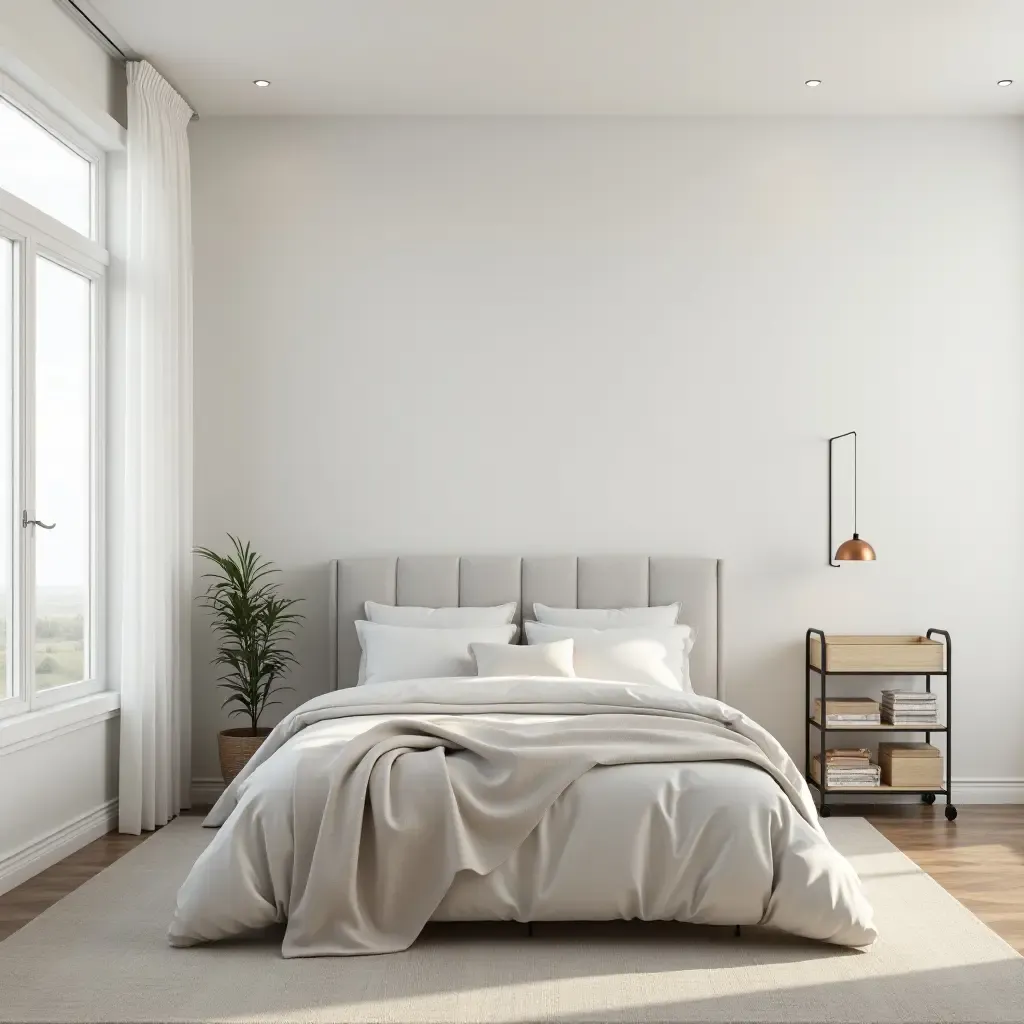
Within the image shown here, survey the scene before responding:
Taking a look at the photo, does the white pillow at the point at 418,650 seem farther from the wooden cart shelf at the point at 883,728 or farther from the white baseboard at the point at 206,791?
the wooden cart shelf at the point at 883,728

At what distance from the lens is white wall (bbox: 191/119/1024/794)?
560 cm

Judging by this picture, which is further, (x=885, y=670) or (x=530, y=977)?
(x=885, y=670)

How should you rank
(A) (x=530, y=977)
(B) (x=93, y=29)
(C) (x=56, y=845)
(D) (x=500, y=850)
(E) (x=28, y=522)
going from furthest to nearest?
(B) (x=93, y=29)
(C) (x=56, y=845)
(E) (x=28, y=522)
(D) (x=500, y=850)
(A) (x=530, y=977)

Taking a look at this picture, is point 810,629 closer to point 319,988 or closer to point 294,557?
point 294,557

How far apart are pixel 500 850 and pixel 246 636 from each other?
2.25m

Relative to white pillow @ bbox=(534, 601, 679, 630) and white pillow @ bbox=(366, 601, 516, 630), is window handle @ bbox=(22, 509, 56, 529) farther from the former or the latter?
white pillow @ bbox=(534, 601, 679, 630)

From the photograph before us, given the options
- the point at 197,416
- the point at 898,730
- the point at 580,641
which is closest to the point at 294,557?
the point at 197,416

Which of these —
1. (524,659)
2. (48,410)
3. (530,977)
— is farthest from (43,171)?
(530,977)

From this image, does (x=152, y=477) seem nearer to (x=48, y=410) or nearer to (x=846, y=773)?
(x=48, y=410)

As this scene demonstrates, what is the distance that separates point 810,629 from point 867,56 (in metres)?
2.56

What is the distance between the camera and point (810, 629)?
5.51 m

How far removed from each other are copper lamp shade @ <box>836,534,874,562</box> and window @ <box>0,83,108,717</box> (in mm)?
3252

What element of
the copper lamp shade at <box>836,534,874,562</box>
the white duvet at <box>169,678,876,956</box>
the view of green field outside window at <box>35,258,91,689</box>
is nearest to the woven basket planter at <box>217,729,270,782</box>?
the view of green field outside window at <box>35,258,91,689</box>

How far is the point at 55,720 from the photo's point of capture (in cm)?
436
